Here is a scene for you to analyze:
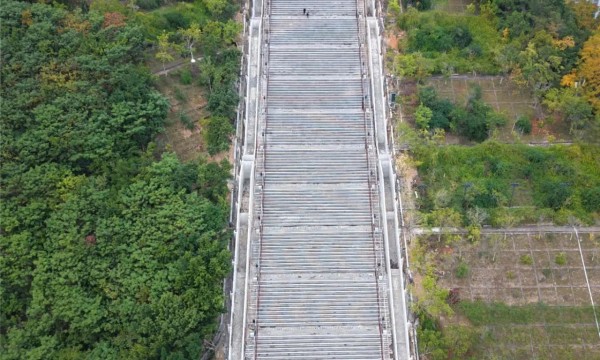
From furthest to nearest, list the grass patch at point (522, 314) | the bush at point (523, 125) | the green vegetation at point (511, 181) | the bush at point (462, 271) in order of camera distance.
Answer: the bush at point (523, 125)
the green vegetation at point (511, 181)
the bush at point (462, 271)
the grass patch at point (522, 314)

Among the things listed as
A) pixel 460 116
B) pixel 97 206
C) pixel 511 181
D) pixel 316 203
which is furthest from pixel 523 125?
pixel 97 206

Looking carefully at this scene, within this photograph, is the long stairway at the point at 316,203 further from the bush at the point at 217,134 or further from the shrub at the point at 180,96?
the shrub at the point at 180,96

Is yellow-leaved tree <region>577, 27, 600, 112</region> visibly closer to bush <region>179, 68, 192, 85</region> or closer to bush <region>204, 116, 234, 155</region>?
bush <region>204, 116, 234, 155</region>

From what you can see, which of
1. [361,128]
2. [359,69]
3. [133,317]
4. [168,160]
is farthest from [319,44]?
[133,317]

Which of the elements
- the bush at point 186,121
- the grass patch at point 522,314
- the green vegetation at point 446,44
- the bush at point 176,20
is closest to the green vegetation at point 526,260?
the grass patch at point 522,314

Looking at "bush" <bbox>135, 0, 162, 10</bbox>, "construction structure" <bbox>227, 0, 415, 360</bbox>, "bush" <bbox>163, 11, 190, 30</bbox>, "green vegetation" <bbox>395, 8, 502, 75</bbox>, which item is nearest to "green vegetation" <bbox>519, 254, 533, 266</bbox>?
"construction structure" <bbox>227, 0, 415, 360</bbox>
